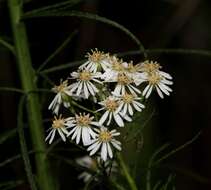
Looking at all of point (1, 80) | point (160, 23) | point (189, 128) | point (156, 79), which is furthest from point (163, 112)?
point (156, 79)

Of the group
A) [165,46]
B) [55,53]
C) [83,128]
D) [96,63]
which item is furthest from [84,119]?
[165,46]

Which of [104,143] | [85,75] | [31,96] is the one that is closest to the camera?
[104,143]

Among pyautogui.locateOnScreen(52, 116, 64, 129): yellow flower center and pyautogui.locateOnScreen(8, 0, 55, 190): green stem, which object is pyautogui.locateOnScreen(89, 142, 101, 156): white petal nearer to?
pyautogui.locateOnScreen(52, 116, 64, 129): yellow flower center

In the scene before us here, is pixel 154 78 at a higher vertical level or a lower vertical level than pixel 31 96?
lower

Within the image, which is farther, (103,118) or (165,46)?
(165,46)

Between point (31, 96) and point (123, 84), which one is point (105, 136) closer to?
point (123, 84)

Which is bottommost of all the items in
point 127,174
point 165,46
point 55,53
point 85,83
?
point 127,174

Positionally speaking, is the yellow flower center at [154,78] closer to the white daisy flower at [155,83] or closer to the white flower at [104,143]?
the white daisy flower at [155,83]
